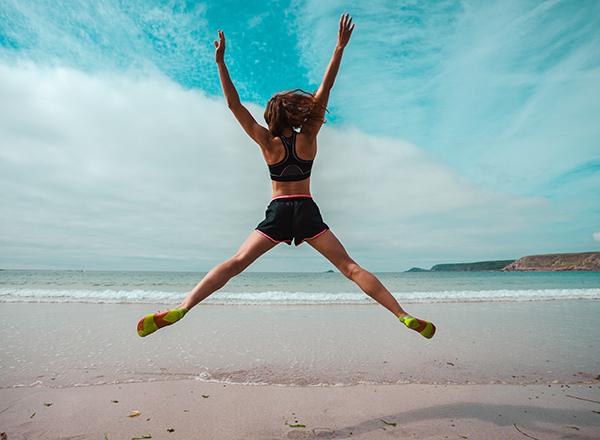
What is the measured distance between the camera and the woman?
108 inches

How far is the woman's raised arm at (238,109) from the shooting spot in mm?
2707

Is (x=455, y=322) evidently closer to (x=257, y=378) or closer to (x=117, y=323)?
(x=257, y=378)

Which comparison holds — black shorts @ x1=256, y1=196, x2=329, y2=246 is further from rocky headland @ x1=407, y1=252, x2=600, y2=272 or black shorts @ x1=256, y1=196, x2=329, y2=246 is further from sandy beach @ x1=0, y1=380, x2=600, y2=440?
rocky headland @ x1=407, y1=252, x2=600, y2=272

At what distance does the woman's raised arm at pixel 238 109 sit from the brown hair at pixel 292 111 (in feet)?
0.39

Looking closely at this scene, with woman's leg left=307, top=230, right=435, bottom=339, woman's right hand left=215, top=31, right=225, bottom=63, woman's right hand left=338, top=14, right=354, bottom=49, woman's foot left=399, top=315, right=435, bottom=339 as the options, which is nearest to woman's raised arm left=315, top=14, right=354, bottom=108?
woman's right hand left=338, top=14, right=354, bottom=49

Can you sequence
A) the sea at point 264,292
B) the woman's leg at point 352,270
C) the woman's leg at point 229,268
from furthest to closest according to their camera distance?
the sea at point 264,292
the woman's leg at point 352,270
the woman's leg at point 229,268

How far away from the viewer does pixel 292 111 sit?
9.12ft

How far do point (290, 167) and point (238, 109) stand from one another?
24.8 inches

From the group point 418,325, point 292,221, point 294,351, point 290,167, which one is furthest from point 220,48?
point 294,351

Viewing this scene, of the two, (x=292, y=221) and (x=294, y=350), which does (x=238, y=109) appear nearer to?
(x=292, y=221)

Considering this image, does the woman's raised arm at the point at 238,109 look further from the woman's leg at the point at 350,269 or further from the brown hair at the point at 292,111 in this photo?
the woman's leg at the point at 350,269

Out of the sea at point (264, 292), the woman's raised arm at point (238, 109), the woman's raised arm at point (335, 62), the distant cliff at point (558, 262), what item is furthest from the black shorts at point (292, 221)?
the distant cliff at point (558, 262)

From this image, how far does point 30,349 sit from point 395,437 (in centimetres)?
544

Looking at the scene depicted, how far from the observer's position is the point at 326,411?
310cm
